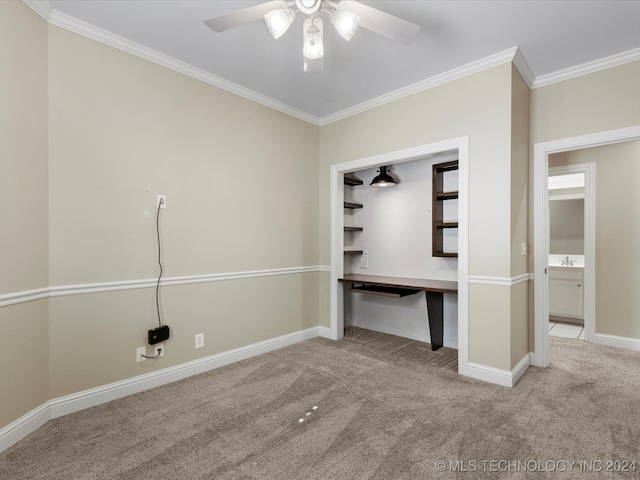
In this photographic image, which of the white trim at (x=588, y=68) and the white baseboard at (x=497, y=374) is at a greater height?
the white trim at (x=588, y=68)

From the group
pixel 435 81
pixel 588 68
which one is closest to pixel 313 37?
pixel 435 81

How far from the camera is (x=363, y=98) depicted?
3451mm

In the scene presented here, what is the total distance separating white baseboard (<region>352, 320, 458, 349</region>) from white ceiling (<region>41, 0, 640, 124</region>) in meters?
2.73

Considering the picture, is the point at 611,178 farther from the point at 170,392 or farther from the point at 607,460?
the point at 170,392

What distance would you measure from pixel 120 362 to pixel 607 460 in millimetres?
3115

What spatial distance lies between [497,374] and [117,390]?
9.73 feet

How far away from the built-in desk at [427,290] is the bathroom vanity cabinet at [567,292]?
2265 millimetres

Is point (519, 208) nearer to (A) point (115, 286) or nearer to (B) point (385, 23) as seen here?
(B) point (385, 23)

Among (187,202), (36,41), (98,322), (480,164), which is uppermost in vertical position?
(36,41)

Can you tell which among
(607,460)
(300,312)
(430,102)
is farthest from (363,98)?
(607,460)

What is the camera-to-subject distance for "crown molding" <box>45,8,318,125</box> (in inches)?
86.0

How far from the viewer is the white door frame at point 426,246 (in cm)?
285

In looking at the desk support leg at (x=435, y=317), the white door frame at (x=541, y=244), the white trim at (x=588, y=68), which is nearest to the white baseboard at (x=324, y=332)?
the desk support leg at (x=435, y=317)

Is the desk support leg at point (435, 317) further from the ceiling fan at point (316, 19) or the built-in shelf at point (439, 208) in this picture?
the ceiling fan at point (316, 19)
